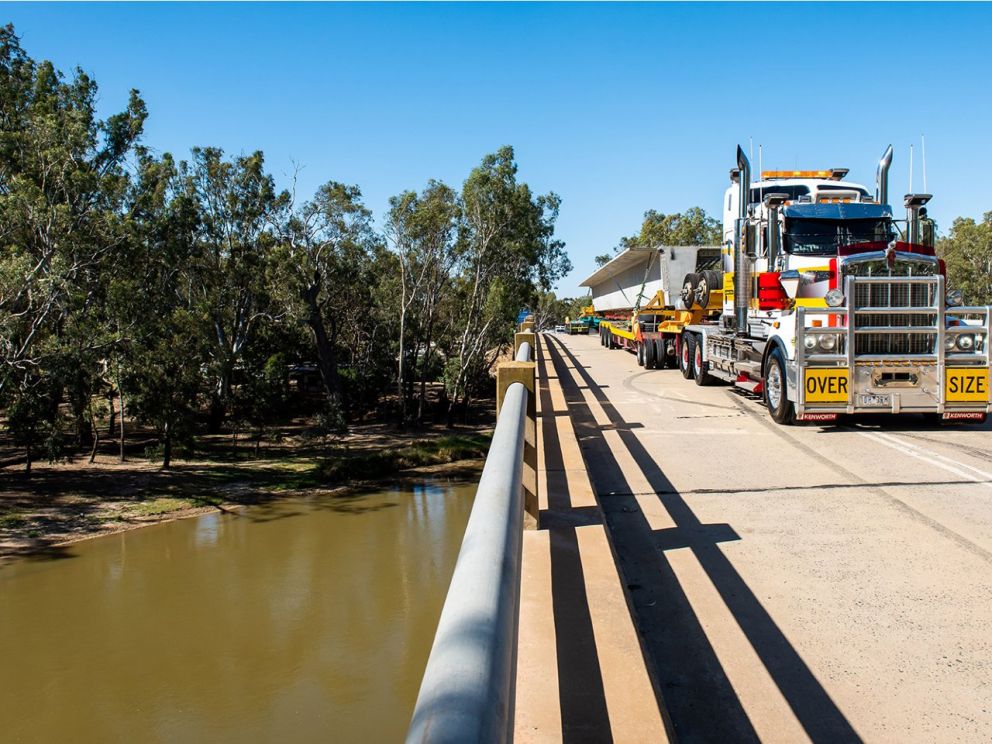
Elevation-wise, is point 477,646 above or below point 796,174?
below

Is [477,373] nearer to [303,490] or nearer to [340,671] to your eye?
[303,490]

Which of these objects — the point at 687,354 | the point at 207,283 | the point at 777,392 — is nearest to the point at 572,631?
the point at 777,392

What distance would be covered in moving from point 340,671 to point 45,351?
1534cm

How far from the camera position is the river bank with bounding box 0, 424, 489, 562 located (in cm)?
2648

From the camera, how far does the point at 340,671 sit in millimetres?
16250

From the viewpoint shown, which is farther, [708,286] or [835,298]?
[708,286]

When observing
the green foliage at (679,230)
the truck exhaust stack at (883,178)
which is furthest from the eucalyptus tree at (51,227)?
the green foliage at (679,230)

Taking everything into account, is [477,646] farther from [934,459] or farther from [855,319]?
[855,319]

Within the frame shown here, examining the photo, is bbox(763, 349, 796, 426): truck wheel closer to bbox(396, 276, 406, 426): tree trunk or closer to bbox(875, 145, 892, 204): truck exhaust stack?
bbox(875, 145, 892, 204): truck exhaust stack

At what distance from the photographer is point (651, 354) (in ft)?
72.0

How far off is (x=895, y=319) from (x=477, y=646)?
423 inches

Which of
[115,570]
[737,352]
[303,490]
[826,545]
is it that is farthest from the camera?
[303,490]

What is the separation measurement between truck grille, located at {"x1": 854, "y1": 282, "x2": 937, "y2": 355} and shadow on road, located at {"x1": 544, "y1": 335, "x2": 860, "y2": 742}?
16.6ft

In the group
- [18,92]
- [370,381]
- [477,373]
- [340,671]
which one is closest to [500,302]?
[477,373]
